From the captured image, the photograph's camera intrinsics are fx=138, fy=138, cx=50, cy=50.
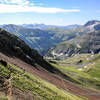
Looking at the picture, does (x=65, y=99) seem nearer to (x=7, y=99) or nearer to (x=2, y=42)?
(x=7, y=99)

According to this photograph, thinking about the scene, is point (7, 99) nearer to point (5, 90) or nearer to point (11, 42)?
point (5, 90)

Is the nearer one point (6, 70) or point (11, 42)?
point (6, 70)

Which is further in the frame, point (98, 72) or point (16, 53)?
point (98, 72)

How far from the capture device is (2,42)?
251 ft

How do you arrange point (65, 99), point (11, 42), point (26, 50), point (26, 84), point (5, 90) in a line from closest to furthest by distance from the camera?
1. point (5, 90)
2. point (26, 84)
3. point (65, 99)
4. point (11, 42)
5. point (26, 50)

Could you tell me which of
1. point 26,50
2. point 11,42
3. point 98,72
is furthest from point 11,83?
point 98,72

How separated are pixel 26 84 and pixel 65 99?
16.9 metres

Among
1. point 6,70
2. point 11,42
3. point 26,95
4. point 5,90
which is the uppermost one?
point 11,42

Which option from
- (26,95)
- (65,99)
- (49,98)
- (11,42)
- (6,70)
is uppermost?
(11,42)

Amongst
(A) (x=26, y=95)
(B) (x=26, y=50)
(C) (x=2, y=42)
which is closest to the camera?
(A) (x=26, y=95)

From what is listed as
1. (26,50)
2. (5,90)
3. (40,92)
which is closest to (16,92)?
(5,90)

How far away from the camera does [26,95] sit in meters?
37.1

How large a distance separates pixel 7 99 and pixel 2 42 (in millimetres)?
50406

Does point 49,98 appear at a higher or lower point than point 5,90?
lower
